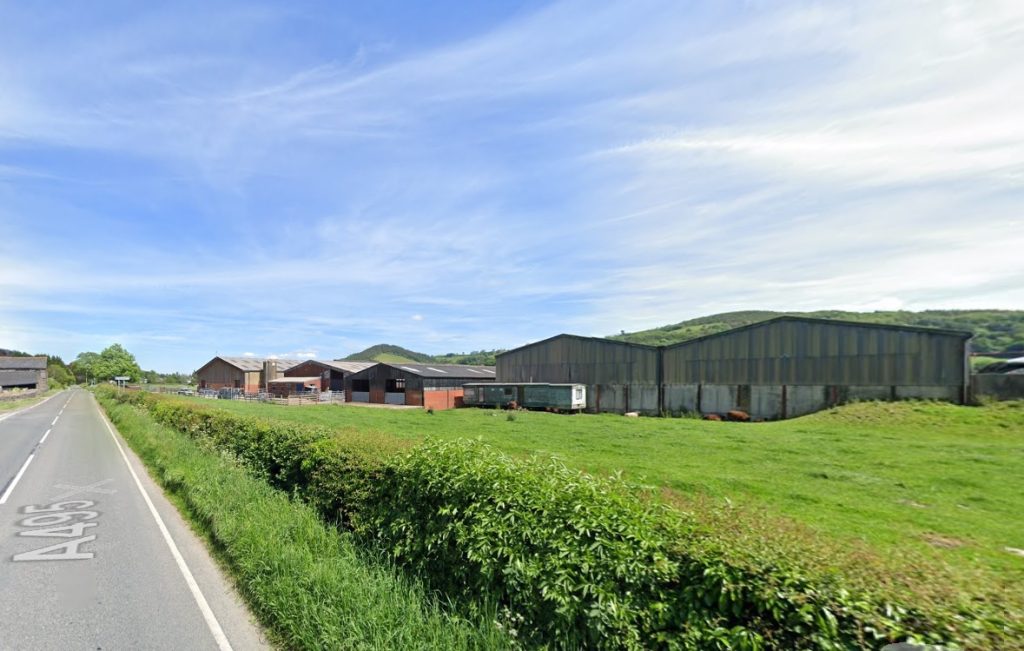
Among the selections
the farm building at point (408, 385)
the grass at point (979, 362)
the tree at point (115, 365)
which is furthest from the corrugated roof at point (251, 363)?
the grass at point (979, 362)

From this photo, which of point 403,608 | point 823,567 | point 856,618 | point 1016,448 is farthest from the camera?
point 1016,448

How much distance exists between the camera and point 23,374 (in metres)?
99.0

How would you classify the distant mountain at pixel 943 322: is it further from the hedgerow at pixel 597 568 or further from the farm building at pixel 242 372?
the hedgerow at pixel 597 568

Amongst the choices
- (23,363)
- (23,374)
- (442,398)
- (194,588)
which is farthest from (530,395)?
(23,363)

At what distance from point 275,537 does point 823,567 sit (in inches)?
281

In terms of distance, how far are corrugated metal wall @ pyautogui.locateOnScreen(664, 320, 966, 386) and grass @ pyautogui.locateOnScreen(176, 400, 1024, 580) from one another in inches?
101

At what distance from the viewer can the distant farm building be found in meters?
31.8

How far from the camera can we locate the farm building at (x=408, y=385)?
184 ft

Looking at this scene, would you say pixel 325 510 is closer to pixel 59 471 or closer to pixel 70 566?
pixel 70 566

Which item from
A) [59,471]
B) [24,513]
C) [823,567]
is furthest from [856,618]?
[59,471]

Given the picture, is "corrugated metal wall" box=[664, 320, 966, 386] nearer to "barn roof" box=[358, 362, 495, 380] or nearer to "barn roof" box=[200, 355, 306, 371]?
"barn roof" box=[358, 362, 495, 380]

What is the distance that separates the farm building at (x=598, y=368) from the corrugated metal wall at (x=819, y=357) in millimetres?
2214

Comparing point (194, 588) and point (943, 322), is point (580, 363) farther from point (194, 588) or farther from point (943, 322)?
point (943, 322)

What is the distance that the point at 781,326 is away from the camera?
37.2 meters
